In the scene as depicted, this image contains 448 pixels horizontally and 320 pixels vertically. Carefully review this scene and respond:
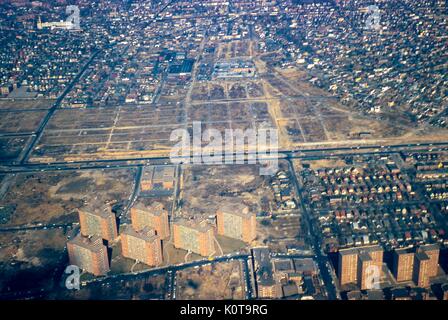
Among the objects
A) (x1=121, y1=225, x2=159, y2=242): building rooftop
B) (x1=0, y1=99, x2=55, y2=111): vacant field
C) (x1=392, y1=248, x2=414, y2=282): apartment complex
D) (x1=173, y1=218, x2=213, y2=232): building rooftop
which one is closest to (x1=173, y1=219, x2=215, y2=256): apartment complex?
(x1=173, y1=218, x2=213, y2=232): building rooftop

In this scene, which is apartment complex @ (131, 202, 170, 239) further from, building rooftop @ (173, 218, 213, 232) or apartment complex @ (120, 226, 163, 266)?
building rooftop @ (173, 218, 213, 232)

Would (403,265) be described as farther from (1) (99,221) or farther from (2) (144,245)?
(1) (99,221)

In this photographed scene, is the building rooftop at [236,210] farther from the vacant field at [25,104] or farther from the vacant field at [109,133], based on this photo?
the vacant field at [25,104]

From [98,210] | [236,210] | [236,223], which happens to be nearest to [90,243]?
[98,210]

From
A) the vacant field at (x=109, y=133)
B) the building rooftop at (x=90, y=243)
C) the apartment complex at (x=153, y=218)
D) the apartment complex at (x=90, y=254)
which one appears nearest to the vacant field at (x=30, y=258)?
the apartment complex at (x=90, y=254)

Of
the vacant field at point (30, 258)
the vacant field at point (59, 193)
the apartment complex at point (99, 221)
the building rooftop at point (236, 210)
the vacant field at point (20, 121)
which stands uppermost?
the building rooftop at point (236, 210)
